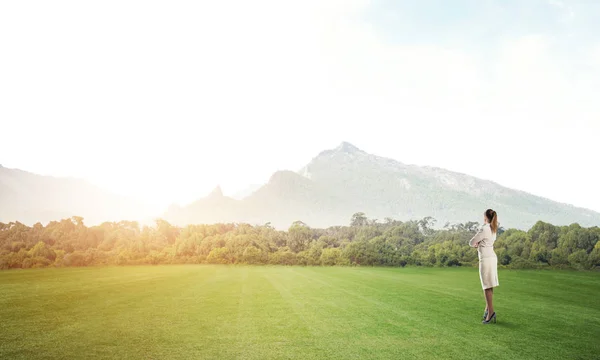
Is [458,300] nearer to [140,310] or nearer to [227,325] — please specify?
[227,325]

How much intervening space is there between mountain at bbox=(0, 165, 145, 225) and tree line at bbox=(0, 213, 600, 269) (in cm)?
6989

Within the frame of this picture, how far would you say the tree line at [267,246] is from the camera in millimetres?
35562

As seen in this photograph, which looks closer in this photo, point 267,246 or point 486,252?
point 486,252

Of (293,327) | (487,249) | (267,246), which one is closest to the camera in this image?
(293,327)

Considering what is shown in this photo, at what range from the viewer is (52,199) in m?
139

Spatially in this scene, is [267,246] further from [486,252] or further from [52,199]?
[52,199]

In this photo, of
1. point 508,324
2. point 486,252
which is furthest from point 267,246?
point 508,324

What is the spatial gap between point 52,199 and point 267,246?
403 feet

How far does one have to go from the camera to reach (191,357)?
6.16 m

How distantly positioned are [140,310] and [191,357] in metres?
5.47

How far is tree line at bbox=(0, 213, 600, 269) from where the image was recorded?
35.6m

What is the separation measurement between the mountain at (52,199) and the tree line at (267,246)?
69.9 meters

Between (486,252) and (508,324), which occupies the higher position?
(486,252)

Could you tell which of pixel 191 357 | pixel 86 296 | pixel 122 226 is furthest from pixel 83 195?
pixel 191 357
